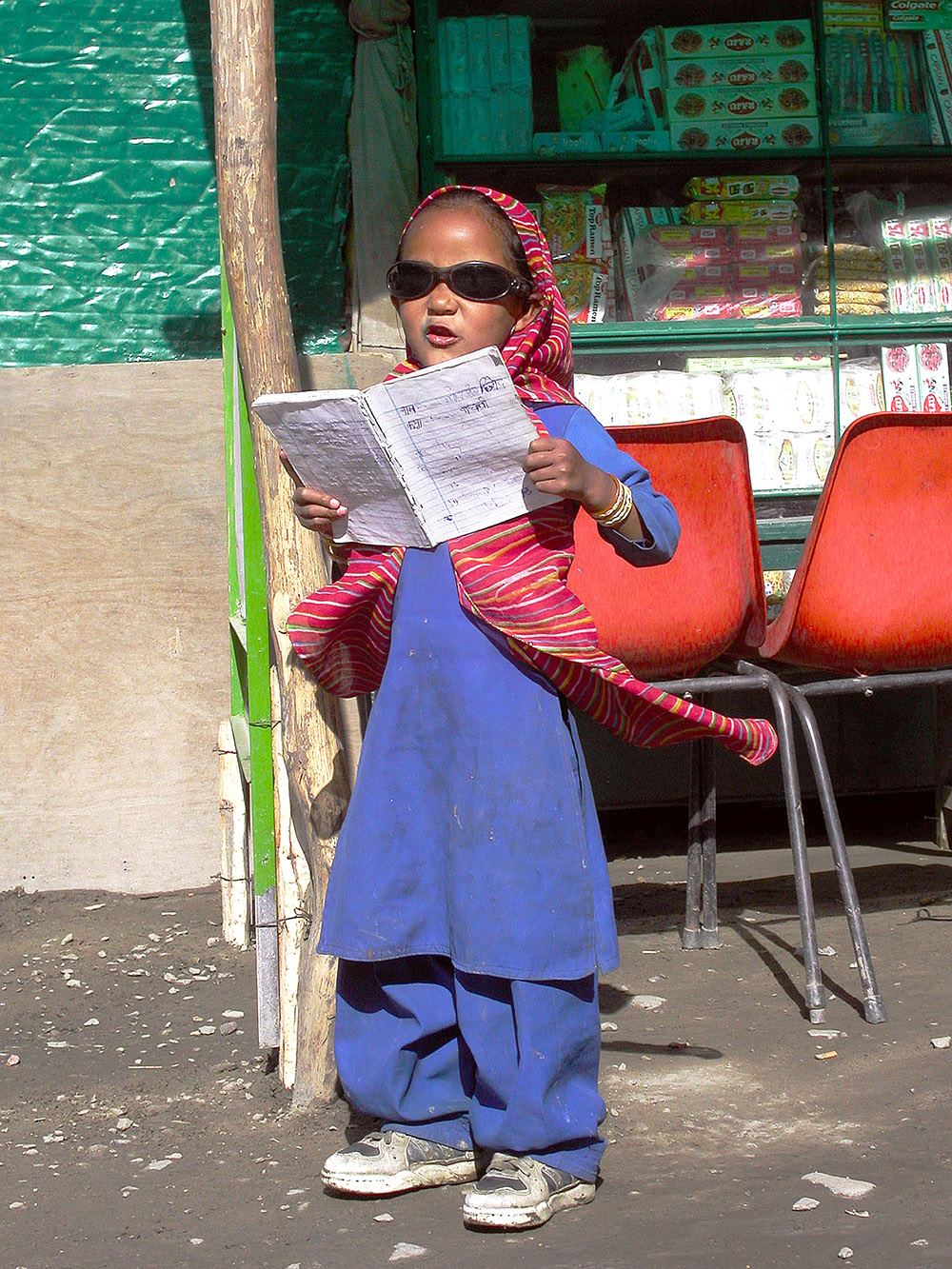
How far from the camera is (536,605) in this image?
2115 millimetres

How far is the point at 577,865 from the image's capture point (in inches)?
85.4

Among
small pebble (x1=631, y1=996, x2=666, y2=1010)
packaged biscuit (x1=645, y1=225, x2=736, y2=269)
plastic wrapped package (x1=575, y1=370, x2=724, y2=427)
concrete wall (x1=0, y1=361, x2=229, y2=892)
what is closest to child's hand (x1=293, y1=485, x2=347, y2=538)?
small pebble (x1=631, y1=996, x2=666, y2=1010)

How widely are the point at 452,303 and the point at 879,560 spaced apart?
4.63 feet

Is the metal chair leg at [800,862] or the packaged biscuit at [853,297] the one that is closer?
the metal chair leg at [800,862]

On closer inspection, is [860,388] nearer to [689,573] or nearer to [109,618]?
[689,573]

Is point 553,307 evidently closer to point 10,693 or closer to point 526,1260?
point 526,1260

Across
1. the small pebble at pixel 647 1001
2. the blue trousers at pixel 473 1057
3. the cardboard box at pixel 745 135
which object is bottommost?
the small pebble at pixel 647 1001

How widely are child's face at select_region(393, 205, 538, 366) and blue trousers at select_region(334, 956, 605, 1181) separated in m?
0.99

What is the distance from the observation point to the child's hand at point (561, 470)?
196 cm

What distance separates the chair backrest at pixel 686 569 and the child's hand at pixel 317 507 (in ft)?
3.61

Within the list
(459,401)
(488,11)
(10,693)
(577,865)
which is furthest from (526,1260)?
(488,11)

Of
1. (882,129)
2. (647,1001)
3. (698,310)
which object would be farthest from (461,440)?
(882,129)

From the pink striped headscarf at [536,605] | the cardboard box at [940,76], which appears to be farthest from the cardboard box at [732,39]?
the pink striped headscarf at [536,605]

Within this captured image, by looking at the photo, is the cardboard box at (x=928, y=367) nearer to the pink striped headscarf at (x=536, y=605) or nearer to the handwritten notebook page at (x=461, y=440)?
the pink striped headscarf at (x=536, y=605)
